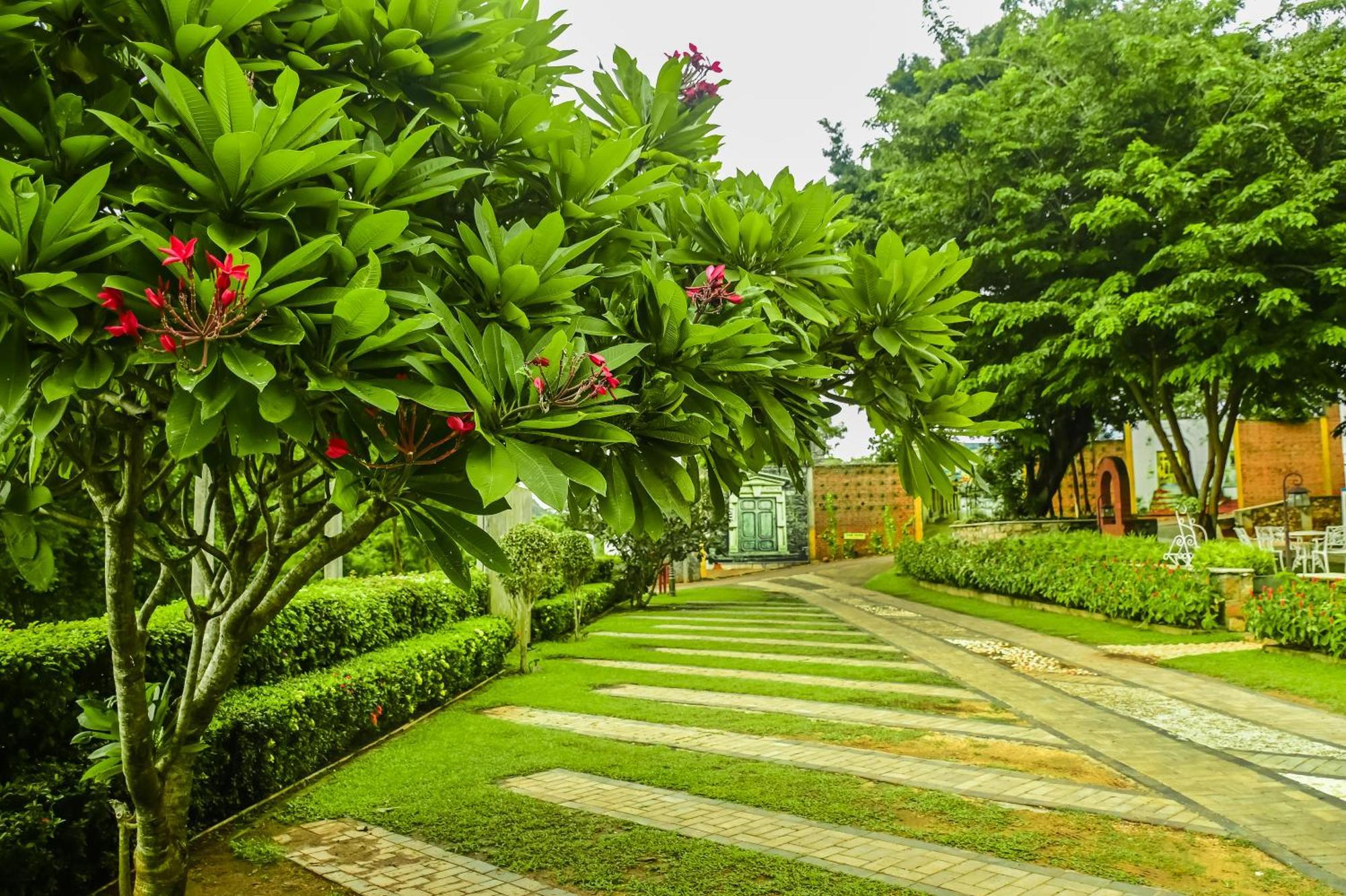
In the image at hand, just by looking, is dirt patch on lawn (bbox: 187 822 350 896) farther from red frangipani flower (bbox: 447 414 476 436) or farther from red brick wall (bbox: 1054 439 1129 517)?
red brick wall (bbox: 1054 439 1129 517)

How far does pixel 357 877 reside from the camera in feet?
14.7

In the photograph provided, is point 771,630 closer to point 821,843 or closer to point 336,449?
point 821,843

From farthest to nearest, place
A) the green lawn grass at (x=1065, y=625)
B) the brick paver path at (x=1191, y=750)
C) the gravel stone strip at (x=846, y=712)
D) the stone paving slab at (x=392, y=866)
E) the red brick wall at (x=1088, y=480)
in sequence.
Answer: the red brick wall at (x=1088, y=480) < the green lawn grass at (x=1065, y=625) < the gravel stone strip at (x=846, y=712) < the brick paver path at (x=1191, y=750) < the stone paving slab at (x=392, y=866)

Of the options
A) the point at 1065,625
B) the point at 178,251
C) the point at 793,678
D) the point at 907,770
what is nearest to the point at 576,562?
the point at 793,678

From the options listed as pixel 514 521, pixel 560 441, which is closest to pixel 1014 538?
pixel 514 521

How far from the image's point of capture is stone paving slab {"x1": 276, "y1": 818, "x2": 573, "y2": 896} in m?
4.32

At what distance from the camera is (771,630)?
46.2 ft

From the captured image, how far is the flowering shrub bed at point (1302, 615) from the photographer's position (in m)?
9.30

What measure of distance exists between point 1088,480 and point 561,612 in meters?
19.3

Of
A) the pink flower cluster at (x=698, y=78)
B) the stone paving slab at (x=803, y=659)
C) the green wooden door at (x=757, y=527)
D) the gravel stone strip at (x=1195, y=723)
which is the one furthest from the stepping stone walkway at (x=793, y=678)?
the green wooden door at (x=757, y=527)

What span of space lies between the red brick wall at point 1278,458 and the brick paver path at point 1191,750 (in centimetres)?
1409

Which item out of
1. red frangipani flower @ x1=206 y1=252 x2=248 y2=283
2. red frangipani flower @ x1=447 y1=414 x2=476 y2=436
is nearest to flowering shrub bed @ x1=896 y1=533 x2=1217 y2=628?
red frangipani flower @ x1=447 y1=414 x2=476 y2=436

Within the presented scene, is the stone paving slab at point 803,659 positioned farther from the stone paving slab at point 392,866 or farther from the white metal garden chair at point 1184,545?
the stone paving slab at point 392,866

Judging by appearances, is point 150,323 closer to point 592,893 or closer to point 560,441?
point 560,441
